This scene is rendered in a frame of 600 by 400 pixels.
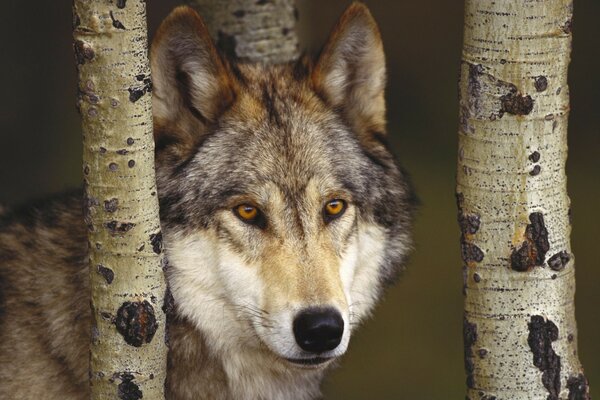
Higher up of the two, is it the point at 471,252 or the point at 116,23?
the point at 116,23

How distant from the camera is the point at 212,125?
3395 millimetres

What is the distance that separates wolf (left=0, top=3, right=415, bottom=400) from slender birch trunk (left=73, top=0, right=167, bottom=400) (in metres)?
0.54

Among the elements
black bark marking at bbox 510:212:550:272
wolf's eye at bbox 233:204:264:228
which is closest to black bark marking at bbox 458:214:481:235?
black bark marking at bbox 510:212:550:272

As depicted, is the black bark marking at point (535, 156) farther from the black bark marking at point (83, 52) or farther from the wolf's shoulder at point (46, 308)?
the wolf's shoulder at point (46, 308)

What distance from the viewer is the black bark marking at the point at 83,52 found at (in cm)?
244

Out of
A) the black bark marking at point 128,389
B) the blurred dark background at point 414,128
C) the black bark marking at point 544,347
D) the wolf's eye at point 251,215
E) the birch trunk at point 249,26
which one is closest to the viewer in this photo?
the black bark marking at point 128,389

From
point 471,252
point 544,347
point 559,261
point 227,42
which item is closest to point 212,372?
point 471,252

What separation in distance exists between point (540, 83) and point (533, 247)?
50 cm

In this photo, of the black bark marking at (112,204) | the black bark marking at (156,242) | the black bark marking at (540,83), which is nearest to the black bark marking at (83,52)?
the black bark marking at (112,204)

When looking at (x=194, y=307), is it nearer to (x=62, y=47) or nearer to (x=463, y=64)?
(x=463, y=64)

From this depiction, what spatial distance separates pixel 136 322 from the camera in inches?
103

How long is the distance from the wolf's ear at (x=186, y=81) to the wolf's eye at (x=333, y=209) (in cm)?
53

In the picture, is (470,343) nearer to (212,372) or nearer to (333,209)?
(333,209)

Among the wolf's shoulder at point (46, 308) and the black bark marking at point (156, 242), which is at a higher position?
the black bark marking at point (156, 242)
